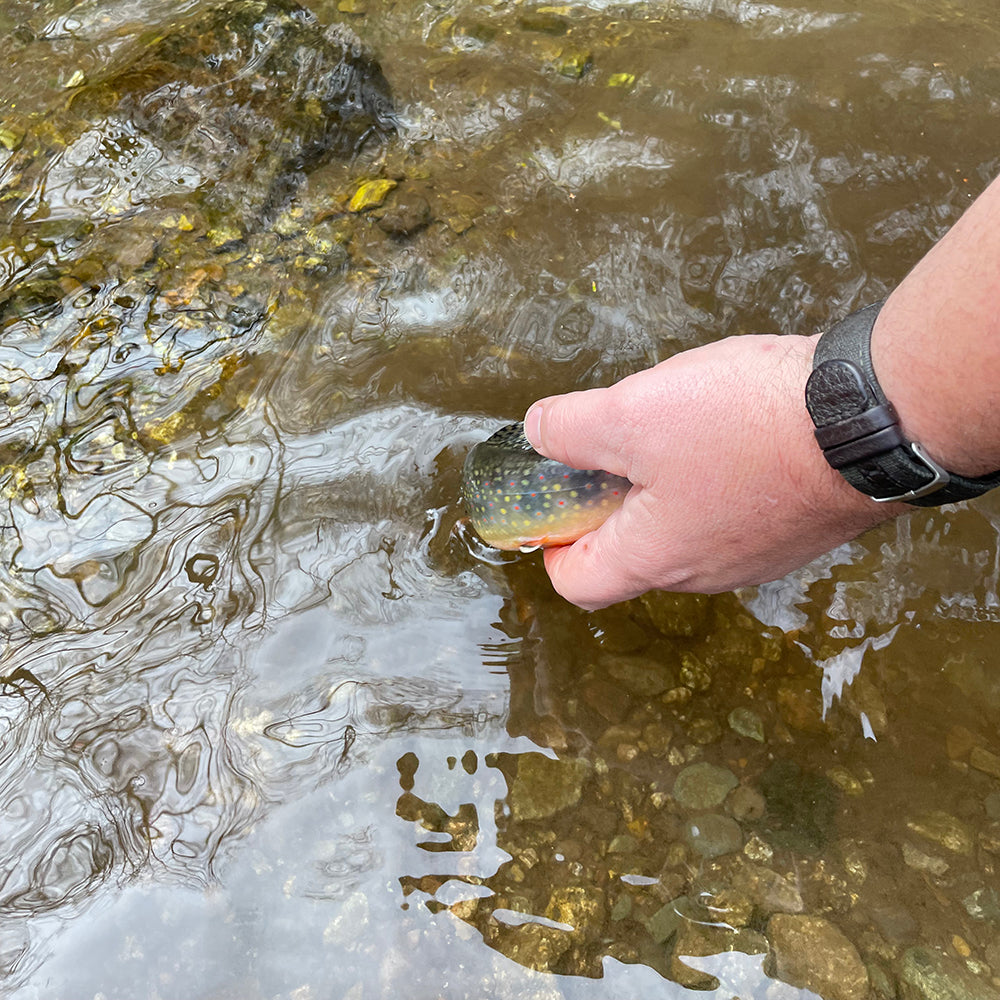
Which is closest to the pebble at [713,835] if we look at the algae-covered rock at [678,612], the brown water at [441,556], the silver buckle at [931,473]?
the brown water at [441,556]

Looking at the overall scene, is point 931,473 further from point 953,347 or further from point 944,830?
point 944,830

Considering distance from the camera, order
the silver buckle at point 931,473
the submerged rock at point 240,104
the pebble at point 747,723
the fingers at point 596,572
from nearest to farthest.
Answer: the silver buckle at point 931,473 < the fingers at point 596,572 < the pebble at point 747,723 < the submerged rock at point 240,104

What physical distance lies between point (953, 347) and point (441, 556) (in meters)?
2.03

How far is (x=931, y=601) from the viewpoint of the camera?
9.66ft

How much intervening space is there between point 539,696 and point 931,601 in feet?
5.14

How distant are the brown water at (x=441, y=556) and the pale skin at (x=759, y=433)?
79 cm

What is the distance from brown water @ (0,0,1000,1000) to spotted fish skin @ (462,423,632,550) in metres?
0.35

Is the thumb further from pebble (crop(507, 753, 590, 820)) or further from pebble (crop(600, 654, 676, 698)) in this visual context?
pebble (crop(507, 753, 590, 820))

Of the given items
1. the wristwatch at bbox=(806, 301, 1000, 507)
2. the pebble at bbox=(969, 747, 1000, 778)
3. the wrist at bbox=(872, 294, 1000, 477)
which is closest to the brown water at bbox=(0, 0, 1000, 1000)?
the pebble at bbox=(969, 747, 1000, 778)

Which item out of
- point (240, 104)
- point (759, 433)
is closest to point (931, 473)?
point (759, 433)

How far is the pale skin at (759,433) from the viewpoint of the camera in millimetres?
1652

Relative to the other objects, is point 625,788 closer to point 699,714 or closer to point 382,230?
point 699,714

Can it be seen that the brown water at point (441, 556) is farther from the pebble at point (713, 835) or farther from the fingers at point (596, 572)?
the fingers at point (596, 572)

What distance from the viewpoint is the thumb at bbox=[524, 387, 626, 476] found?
221cm
